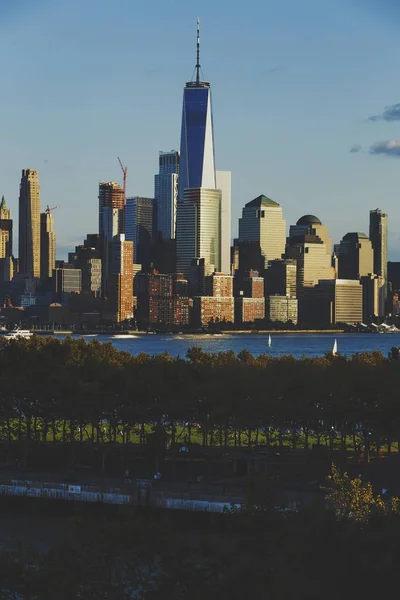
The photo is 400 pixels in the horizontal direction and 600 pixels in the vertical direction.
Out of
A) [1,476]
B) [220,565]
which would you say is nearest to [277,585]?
[220,565]

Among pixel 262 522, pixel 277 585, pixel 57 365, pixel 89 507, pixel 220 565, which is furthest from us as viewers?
pixel 57 365

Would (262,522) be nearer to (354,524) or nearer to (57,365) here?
(354,524)

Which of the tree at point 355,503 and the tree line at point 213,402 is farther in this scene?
the tree line at point 213,402

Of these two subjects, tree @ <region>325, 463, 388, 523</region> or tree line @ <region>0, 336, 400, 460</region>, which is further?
tree line @ <region>0, 336, 400, 460</region>

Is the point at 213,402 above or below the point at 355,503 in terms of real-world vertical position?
above

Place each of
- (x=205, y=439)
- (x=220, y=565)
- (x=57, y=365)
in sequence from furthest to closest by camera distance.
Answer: (x=57, y=365) → (x=205, y=439) → (x=220, y=565)

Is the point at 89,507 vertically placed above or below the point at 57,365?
below

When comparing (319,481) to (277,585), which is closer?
(277,585)

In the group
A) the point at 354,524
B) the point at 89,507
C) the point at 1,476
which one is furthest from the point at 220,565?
the point at 1,476

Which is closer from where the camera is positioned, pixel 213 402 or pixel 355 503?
pixel 355 503
